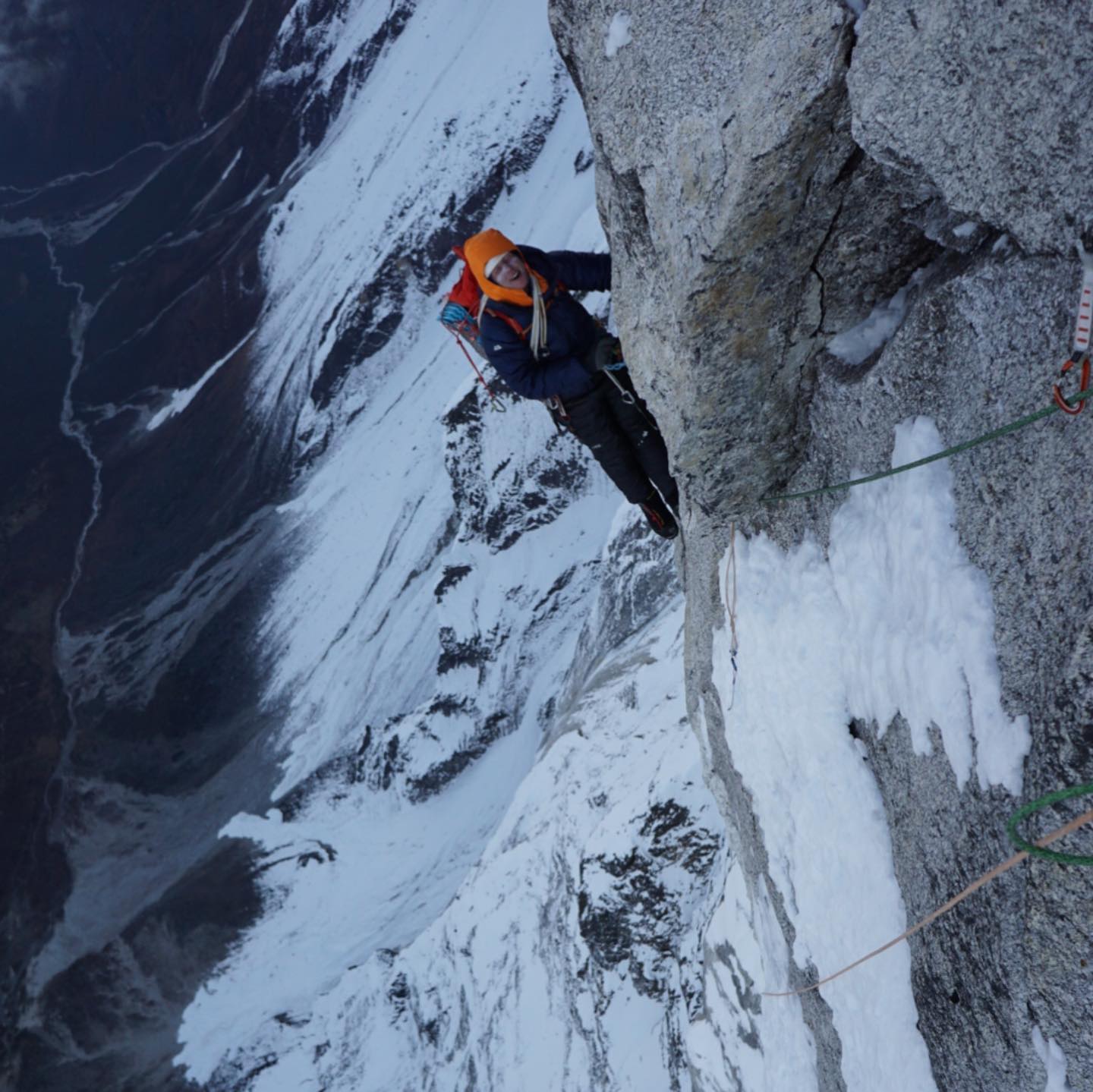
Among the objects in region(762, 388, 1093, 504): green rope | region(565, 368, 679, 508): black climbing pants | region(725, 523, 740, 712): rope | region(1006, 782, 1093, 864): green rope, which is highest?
region(565, 368, 679, 508): black climbing pants

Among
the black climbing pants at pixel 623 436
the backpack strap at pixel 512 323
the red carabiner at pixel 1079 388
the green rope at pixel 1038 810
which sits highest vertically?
the black climbing pants at pixel 623 436

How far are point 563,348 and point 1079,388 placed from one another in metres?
3.35

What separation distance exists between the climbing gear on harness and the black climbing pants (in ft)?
10.6

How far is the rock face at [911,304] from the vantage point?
2246 millimetres

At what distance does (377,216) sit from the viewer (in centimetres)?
3962

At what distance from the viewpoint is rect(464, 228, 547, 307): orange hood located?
4633mm

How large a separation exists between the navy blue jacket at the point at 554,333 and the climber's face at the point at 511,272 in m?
0.13

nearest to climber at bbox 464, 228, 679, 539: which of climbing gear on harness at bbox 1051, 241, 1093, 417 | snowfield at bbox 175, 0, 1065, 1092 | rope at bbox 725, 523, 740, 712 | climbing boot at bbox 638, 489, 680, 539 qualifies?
climbing boot at bbox 638, 489, 680, 539

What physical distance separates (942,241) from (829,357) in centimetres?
76

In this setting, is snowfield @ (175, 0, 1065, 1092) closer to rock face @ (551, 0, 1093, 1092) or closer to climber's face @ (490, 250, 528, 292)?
rock face @ (551, 0, 1093, 1092)

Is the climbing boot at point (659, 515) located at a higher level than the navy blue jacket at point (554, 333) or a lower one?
higher

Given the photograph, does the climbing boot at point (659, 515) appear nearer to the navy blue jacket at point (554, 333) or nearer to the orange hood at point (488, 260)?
the navy blue jacket at point (554, 333)

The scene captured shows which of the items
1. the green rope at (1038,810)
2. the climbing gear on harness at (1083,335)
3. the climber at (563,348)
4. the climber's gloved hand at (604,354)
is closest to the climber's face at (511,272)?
the climber at (563,348)

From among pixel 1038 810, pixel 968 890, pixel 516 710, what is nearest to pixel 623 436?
pixel 968 890
